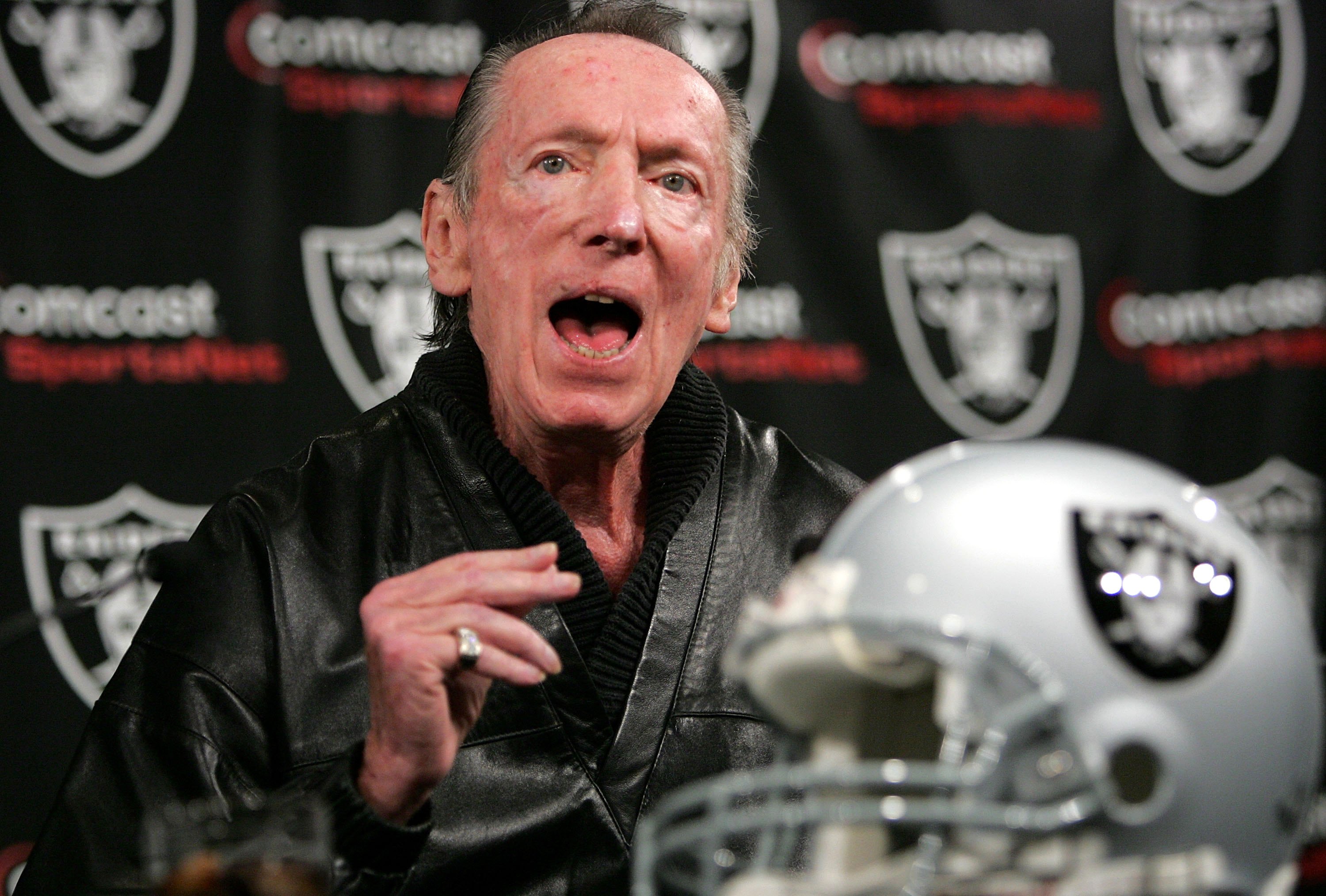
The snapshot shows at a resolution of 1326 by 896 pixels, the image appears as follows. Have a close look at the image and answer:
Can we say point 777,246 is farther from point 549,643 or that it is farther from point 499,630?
point 499,630

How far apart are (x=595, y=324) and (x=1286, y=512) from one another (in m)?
1.81

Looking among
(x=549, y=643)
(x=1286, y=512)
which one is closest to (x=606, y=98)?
(x=549, y=643)

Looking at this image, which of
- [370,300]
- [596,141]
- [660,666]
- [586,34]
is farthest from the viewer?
[370,300]

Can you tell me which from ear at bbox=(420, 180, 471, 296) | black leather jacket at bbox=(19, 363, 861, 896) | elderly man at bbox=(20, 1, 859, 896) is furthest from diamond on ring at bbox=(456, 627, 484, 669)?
ear at bbox=(420, 180, 471, 296)

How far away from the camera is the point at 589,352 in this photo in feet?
5.68

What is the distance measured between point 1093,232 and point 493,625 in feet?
6.70

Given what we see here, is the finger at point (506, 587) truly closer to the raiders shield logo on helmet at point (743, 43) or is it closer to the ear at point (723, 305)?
the ear at point (723, 305)

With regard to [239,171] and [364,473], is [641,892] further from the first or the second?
[239,171]

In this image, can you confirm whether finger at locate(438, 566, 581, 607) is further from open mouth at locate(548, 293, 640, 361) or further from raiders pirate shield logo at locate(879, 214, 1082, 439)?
raiders pirate shield logo at locate(879, 214, 1082, 439)

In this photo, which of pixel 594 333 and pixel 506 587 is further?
pixel 594 333

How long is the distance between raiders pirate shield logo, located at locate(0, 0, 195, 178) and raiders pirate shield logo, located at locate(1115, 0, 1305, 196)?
1757mm

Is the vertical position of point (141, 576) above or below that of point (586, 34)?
below

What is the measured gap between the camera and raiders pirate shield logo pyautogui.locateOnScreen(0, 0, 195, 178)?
2.40 m

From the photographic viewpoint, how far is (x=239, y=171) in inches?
97.7
